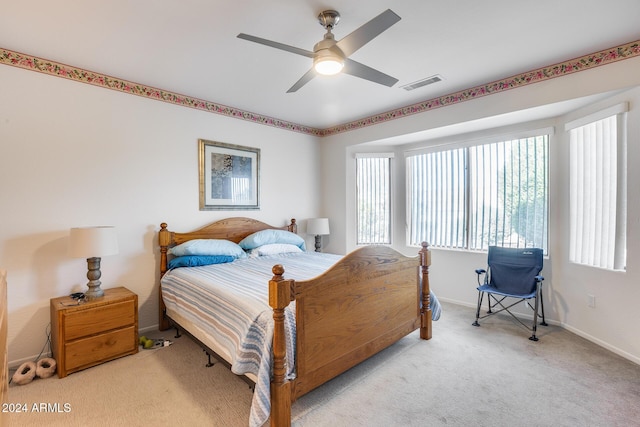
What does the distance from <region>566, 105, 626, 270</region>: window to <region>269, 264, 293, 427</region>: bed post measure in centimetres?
312

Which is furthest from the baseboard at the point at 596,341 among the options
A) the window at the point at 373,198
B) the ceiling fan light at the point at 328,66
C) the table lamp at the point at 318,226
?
the ceiling fan light at the point at 328,66

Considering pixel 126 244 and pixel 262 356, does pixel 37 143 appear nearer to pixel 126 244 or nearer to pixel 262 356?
pixel 126 244

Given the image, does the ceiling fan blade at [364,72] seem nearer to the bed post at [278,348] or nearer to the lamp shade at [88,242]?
the bed post at [278,348]

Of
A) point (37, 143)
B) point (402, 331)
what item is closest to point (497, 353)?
point (402, 331)

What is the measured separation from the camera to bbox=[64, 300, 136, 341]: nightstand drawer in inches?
92.4

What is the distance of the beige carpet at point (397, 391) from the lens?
1864 millimetres

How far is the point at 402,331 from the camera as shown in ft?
8.87

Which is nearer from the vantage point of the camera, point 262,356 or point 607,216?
point 262,356

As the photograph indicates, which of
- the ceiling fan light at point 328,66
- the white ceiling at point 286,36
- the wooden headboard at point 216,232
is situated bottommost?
the wooden headboard at point 216,232

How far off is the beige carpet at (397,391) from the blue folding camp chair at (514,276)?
1.76ft

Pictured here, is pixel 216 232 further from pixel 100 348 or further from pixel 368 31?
pixel 368 31

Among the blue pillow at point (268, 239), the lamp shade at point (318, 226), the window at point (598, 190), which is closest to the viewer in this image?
the window at point (598, 190)

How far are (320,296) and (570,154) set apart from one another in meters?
3.19

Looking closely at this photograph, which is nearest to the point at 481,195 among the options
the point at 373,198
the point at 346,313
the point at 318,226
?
the point at 373,198
